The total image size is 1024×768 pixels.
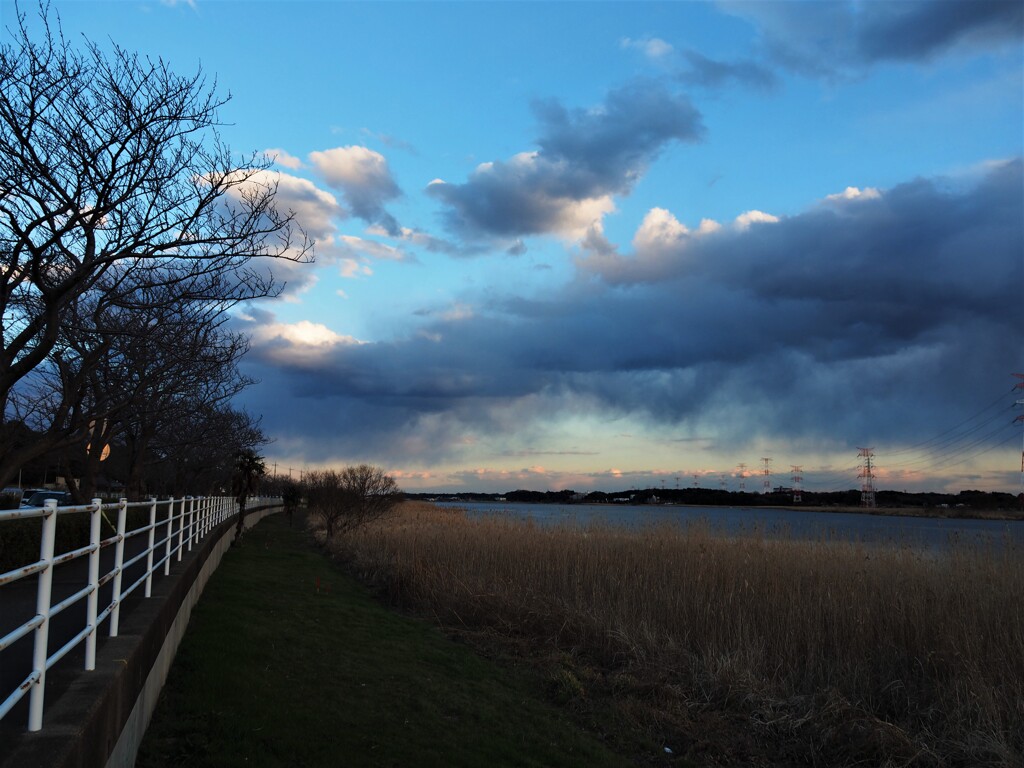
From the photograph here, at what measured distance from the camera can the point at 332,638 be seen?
1129cm

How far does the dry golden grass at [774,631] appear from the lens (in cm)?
901

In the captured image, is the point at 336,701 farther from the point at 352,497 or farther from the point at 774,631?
the point at 352,497

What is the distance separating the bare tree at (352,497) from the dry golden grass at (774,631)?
1640 centimetres

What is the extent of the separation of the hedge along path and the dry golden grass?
5.00ft

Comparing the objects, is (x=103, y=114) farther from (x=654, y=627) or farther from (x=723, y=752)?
(x=654, y=627)

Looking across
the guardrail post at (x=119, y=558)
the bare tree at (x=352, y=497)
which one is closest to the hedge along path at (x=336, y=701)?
the guardrail post at (x=119, y=558)

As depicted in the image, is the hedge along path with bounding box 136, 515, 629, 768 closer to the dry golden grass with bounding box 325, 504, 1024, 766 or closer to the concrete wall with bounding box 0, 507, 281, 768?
the concrete wall with bounding box 0, 507, 281, 768

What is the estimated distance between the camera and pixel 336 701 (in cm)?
820

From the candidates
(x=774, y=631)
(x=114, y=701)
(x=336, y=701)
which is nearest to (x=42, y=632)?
(x=114, y=701)

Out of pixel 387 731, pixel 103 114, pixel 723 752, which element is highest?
pixel 103 114

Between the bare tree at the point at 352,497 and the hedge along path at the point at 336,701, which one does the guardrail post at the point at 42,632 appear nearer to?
the hedge along path at the point at 336,701

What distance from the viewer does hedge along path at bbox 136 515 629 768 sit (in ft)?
22.0

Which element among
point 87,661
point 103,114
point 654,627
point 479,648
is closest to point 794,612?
point 654,627

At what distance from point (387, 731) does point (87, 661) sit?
12.3 ft
